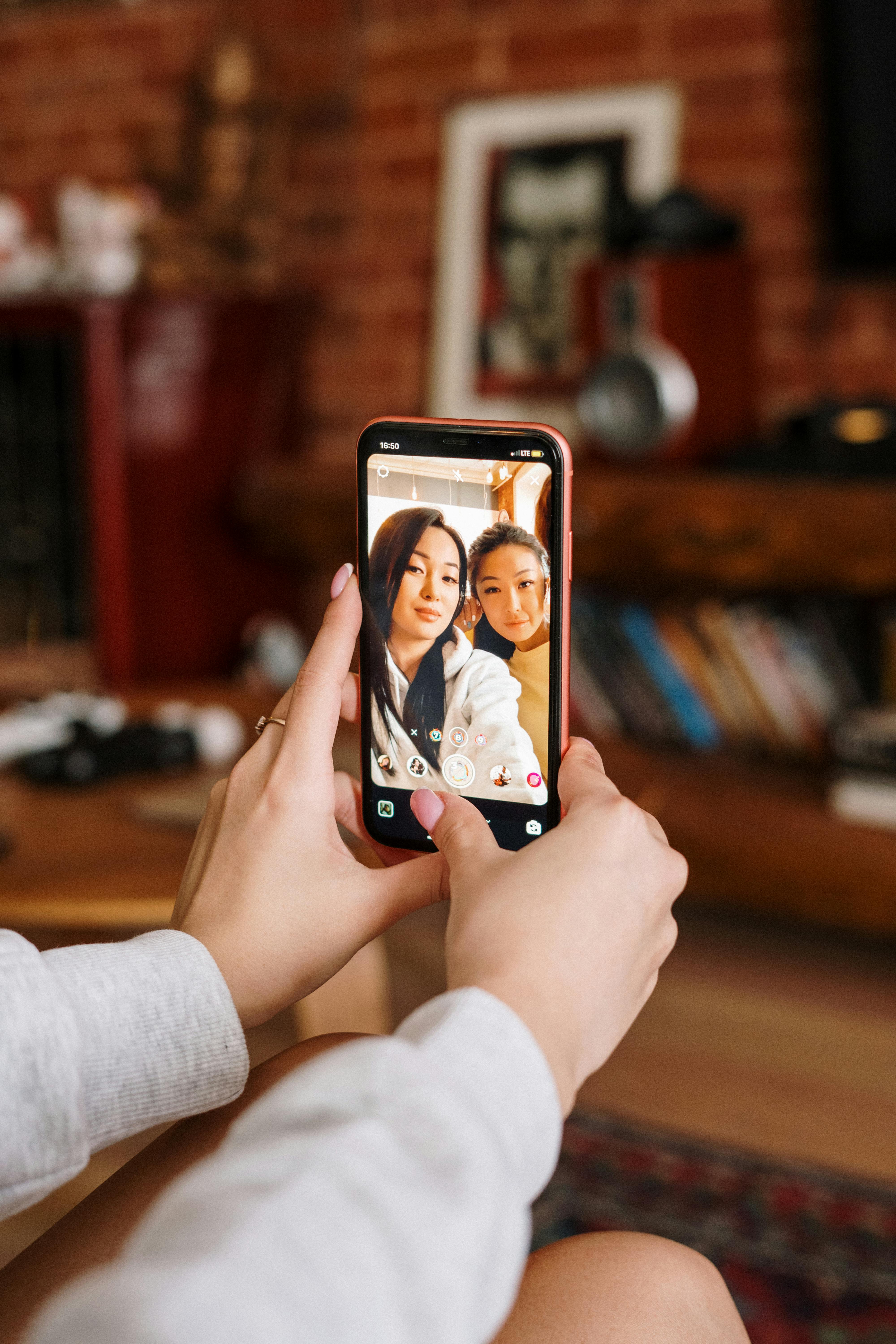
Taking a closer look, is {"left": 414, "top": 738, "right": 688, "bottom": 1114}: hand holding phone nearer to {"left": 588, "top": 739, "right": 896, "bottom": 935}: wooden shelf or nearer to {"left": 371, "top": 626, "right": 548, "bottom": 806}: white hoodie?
{"left": 371, "top": 626, "right": 548, "bottom": 806}: white hoodie

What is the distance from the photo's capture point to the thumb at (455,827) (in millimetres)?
465

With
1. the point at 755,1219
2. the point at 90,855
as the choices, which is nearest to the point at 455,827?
the point at 90,855

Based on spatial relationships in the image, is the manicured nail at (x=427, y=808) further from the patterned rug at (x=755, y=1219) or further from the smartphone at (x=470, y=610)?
the patterned rug at (x=755, y=1219)

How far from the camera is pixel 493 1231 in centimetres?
33

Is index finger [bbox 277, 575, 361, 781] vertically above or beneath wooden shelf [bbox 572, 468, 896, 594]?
above

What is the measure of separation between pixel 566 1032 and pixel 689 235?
1.66 metres

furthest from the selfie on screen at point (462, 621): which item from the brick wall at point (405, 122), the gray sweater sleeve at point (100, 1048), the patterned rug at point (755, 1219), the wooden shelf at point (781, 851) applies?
the brick wall at point (405, 122)

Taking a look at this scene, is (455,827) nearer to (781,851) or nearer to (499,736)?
(499,736)

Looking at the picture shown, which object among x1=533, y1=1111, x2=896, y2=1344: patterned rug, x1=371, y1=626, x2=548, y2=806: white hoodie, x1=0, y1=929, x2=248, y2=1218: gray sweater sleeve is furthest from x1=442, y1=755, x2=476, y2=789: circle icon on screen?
x1=533, y1=1111, x2=896, y2=1344: patterned rug

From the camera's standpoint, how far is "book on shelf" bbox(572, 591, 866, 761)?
6.04 ft

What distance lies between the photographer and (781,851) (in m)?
1.63

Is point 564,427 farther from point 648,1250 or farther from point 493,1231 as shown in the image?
point 493,1231

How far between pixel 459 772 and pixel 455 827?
0.06 m

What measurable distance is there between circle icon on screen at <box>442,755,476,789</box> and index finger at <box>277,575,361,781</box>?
6 cm
